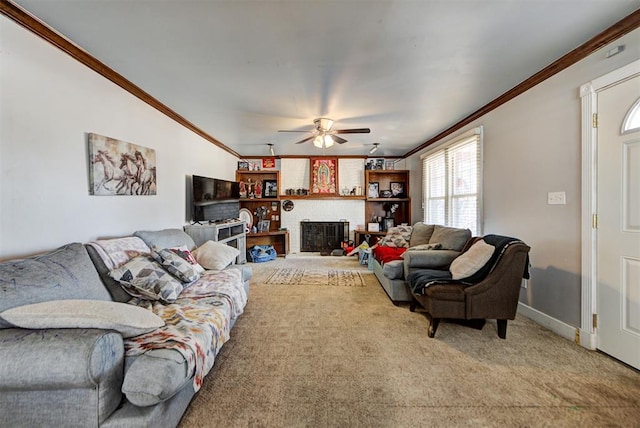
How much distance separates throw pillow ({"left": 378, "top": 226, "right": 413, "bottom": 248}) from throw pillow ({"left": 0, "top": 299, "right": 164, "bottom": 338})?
12.0ft

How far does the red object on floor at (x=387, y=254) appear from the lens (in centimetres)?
354

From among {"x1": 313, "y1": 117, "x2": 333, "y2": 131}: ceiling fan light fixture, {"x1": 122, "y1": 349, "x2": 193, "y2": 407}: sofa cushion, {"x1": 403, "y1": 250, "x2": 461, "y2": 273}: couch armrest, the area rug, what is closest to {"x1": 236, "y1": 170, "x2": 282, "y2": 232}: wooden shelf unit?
the area rug

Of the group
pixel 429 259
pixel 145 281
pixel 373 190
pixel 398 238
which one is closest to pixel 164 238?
pixel 145 281

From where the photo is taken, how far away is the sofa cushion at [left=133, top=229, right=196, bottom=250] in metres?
2.70

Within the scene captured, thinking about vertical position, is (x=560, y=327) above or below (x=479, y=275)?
below

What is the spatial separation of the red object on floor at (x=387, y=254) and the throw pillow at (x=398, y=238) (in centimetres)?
15

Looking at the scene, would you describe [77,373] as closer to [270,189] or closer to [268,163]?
[270,189]

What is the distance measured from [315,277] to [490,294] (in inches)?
103

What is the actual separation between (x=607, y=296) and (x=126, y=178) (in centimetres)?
434

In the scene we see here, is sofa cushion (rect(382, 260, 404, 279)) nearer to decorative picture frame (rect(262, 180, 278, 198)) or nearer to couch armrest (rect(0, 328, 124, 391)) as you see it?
couch armrest (rect(0, 328, 124, 391))

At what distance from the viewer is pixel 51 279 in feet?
4.75

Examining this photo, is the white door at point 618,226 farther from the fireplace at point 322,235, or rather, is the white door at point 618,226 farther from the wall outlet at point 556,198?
the fireplace at point 322,235

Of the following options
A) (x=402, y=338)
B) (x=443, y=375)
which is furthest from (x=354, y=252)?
(x=443, y=375)

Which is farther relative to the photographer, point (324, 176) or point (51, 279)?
point (324, 176)
